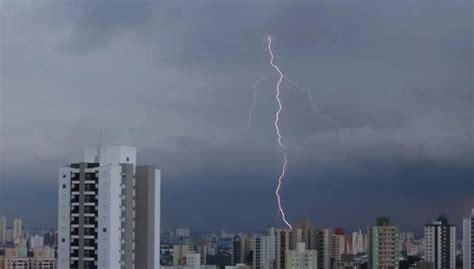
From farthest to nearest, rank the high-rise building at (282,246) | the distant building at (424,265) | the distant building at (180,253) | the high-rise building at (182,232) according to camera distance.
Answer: the distant building at (424,265)
the high-rise building at (282,246)
the distant building at (180,253)
the high-rise building at (182,232)

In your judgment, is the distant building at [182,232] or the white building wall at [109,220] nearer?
the white building wall at [109,220]

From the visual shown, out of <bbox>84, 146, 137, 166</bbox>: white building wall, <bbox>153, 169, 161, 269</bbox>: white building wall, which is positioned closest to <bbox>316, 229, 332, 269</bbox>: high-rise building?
<bbox>153, 169, 161, 269</bbox>: white building wall

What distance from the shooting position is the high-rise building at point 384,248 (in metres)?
4.94

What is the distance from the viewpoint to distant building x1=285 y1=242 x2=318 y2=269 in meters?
4.98

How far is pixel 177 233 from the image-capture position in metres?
4.10

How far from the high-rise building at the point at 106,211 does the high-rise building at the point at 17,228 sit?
47 cm

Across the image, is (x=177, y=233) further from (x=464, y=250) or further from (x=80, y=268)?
(x=464, y=250)

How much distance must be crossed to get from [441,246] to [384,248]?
1.31 ft

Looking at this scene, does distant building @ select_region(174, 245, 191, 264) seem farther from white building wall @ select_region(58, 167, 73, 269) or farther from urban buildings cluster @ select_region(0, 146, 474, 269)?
white building wall @ select_region(58, 167, 73, 269)

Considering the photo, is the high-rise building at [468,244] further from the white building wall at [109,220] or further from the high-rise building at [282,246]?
the white building wall at [109,220]

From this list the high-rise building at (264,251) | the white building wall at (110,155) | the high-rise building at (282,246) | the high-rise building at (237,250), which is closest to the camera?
the white building wall at (110,155)

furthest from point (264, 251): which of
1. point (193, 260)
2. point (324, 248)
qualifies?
point (193, 260)

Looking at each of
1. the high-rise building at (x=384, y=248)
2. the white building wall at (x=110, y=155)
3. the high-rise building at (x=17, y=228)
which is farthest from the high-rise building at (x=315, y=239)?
the high-rise building at (x=17, y=228)

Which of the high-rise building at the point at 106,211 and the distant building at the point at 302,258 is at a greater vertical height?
the high-rise building at the point at 106,211
